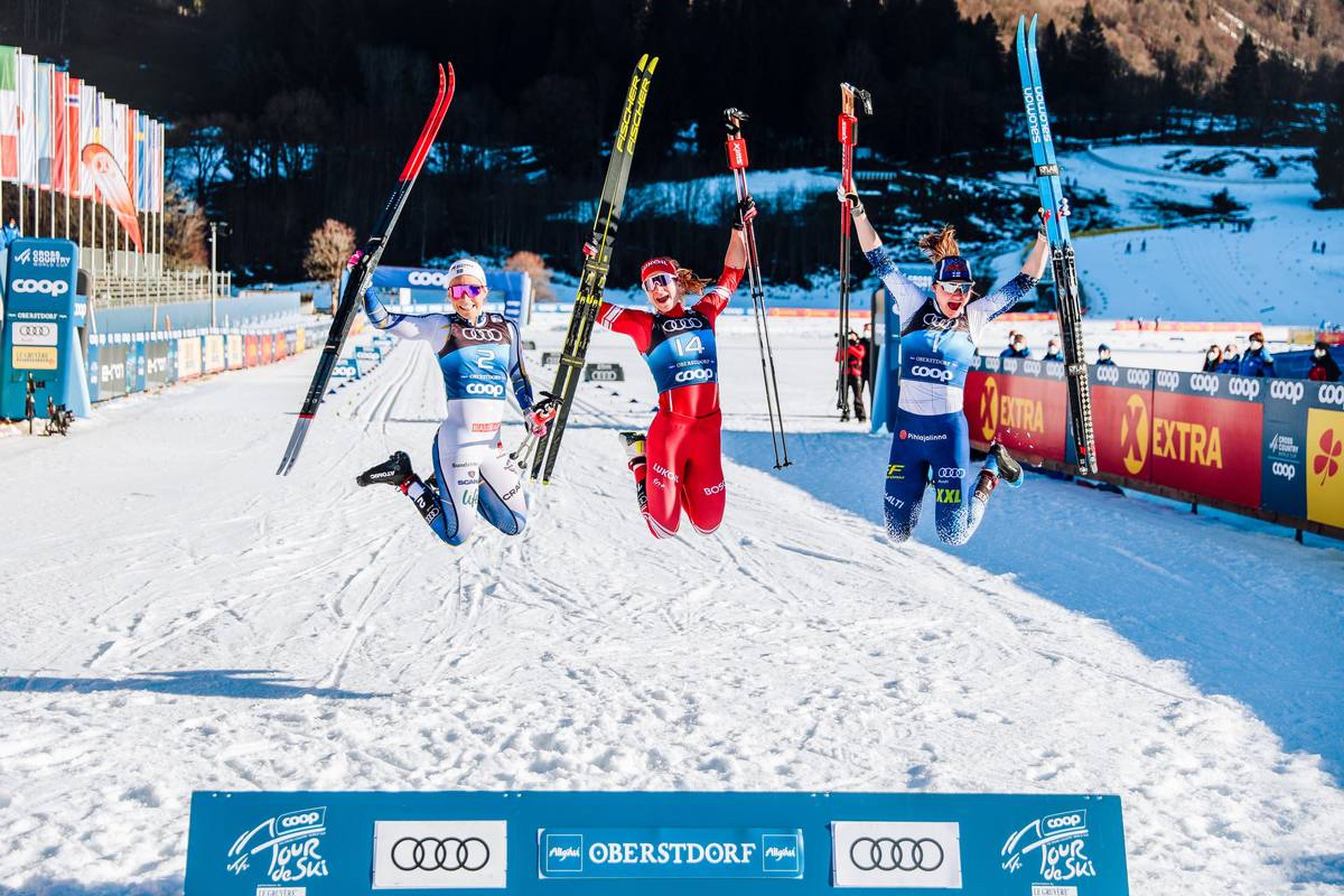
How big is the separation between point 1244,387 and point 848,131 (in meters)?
14.4

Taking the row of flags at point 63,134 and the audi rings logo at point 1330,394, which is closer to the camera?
the audi rings logo at point 1330,394

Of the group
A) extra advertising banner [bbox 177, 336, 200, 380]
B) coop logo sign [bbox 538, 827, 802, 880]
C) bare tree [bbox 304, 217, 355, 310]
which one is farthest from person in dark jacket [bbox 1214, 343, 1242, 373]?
extra advertising banner [bbox 177, 336, 200, 380]

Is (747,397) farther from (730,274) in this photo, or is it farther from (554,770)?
(730,274)

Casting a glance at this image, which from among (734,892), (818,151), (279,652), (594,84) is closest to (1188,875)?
(734,892)

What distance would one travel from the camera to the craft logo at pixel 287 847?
5.49 m

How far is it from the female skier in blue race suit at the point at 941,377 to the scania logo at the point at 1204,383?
14355 mm

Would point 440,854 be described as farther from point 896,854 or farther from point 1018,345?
point 1018,345

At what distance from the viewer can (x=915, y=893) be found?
563cm

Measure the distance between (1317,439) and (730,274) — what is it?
43.9ft

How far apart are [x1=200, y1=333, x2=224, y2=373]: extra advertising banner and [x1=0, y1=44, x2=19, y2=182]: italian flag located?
880cm

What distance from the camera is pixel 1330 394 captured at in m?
16.4

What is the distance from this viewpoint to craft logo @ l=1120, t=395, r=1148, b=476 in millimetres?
20484

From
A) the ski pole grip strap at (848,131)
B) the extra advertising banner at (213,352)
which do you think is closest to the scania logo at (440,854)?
the ski pole grip strap at (848,131)

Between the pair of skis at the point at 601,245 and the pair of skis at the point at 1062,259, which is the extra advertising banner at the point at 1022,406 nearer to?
the pair of skis at the point at 1062,259
